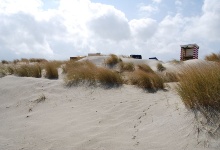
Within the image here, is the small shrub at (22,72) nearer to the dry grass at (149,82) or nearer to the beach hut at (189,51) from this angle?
the dry grass at (149,82)

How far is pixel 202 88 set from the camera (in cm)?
441

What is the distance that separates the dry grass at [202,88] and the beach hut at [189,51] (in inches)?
526

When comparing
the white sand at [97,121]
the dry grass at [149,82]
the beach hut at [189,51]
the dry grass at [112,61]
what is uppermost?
the beach hut at [189,51]

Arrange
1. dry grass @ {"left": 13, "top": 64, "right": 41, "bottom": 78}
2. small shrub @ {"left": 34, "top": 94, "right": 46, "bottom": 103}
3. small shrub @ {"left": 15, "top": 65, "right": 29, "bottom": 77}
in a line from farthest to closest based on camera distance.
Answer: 1. small shrub @ {"left": 15, "top": 65, "right": 29, "bottom": 77}
2. dry grass @ {"left": 13, "top": 64, "right": 41, "bottom": 78}
3. small shrub @ {"left": 34, "top": 94, "right": 46, "bottom": 103}

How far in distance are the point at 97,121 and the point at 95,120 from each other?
0.08 meters

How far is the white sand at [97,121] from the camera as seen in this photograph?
4156 millimetres

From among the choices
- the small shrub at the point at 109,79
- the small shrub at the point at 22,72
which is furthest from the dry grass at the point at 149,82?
the small shrub at the point at 22,72

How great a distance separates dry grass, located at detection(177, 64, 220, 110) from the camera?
167 inches

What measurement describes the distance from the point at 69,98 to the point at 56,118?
1.27 meters

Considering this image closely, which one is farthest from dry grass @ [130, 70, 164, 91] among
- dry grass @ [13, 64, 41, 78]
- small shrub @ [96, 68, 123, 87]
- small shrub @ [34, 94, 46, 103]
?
dry grass @ [13, 64, 41, 78]

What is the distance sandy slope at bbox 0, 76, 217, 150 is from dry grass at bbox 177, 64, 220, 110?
24cm

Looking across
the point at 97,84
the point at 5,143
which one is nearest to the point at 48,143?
the point at 5,143

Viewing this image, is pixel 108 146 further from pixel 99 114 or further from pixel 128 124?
pixel 99 114

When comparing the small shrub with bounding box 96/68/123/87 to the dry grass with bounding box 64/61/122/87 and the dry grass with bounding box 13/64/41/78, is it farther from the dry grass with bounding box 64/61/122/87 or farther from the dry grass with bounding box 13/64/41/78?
the dry grass with bounding box 13/64/41/78
